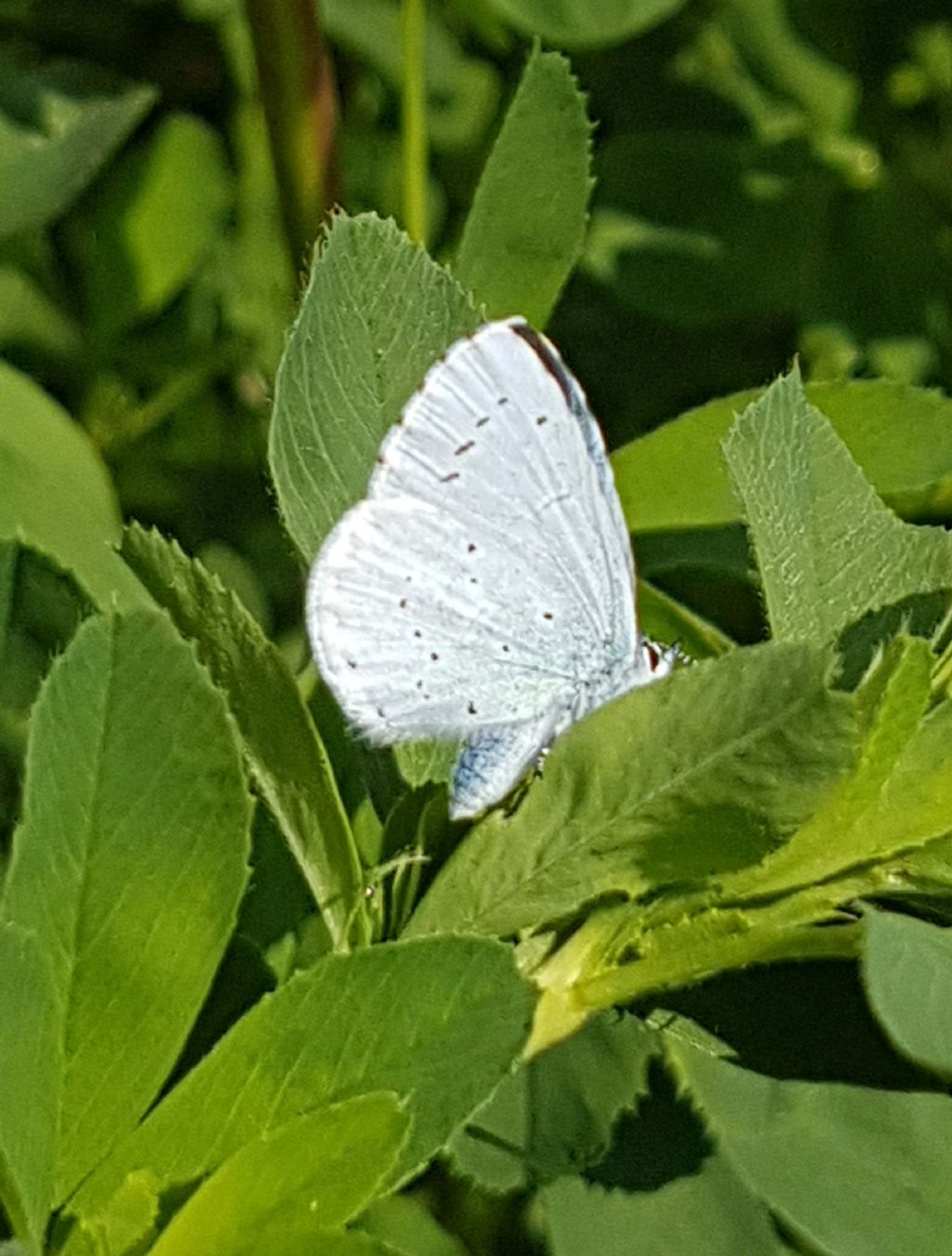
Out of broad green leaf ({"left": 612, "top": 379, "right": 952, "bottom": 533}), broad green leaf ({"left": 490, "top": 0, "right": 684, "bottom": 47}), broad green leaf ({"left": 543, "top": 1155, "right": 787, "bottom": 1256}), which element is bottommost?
broad green leaf ({"left": 543, "top": 1155, "right": 787, "bottom": 1256})

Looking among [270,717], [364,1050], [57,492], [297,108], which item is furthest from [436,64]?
[364,1050]

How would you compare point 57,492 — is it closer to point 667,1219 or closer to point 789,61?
point 667,1219

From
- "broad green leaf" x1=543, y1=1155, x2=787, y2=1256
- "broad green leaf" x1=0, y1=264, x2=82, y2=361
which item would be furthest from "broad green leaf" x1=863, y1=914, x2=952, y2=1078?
"broad green leaf" x1=0, y1=264, x2=82, y2=361

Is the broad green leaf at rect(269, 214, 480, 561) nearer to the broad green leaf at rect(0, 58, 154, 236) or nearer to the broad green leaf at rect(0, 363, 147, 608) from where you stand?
the broad green leaf at rect(0, 363, 147, 608)

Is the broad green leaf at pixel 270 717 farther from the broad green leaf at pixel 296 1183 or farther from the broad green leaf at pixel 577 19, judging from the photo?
the broad green leaf at pixel 577 19

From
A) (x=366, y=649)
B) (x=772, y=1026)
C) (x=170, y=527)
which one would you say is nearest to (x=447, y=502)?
(x=366, y=649)
